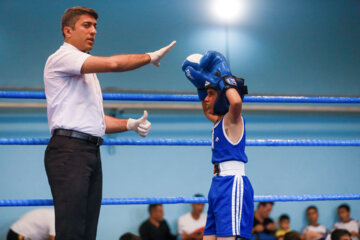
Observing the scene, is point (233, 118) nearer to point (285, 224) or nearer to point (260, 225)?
point (260, 225)

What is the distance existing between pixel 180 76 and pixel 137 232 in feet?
6.75

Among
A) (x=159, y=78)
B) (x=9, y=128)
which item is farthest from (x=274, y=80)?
(x=9, y=128)

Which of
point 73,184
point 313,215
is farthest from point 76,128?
point 313,215

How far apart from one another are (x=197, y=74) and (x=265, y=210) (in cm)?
399

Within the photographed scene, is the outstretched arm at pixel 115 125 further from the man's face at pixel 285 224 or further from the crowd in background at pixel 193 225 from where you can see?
the man's face at pixel 285 224

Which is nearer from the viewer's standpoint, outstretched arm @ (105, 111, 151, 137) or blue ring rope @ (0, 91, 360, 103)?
outstretched arm @ (105, 111, 151, 137)

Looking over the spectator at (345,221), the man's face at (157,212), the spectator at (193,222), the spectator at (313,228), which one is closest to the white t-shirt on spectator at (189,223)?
the spectator at (193,222)

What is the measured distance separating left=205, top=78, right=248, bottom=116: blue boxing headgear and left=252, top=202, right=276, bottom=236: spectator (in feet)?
12.4

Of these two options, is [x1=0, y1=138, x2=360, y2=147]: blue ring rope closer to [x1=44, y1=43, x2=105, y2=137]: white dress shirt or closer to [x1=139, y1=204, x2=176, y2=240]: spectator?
[x1=44, y1=43, x2=105, y2=137]: white dress shirt

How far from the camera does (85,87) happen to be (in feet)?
8.29

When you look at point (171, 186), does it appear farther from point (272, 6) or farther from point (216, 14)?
point (272, 6)

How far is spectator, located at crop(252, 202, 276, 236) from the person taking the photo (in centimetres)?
628

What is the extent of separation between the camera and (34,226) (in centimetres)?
549

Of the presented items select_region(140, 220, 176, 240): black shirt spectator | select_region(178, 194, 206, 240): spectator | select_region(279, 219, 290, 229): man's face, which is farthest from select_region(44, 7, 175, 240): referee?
select_region(279, 219, 290, 229): man's face
